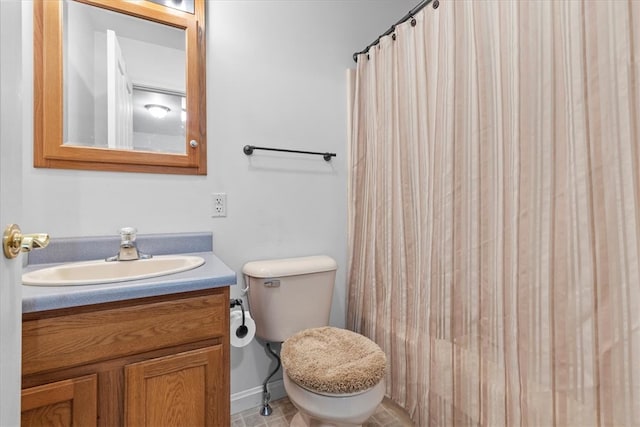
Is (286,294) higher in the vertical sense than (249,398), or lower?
higher

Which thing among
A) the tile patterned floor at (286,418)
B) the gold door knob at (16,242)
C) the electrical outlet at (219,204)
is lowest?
the tile patterned floor at (286,418)

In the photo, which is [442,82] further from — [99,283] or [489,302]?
[99,283]

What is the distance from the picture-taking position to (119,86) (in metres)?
1.29

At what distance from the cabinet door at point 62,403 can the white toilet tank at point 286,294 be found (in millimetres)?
709

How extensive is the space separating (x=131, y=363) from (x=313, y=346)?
0.67 meters

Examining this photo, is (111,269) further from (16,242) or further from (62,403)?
(16,242)

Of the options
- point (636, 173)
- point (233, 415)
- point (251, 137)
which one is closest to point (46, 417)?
point (233, 415)

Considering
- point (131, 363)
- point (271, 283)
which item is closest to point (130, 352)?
point (131, 363)

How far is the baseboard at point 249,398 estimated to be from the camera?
1535mm

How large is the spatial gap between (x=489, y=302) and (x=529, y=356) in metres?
0.19

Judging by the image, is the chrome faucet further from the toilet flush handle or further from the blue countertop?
the toilet flush handle

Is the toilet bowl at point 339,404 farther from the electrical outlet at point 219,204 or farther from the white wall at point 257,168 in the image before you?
the electrical outlet at point 219,204

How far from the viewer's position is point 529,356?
0.98 metres

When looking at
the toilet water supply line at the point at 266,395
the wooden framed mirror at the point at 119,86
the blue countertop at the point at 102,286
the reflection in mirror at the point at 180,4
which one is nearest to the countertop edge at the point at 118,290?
the blue countertop at the point at 102,286
